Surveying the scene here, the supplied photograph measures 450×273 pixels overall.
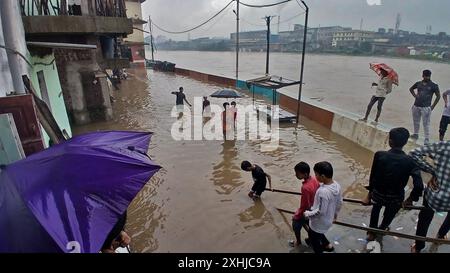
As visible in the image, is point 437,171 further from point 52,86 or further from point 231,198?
point 52,86

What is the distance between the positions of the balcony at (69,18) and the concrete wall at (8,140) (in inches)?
173

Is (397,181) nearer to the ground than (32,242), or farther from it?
nearer to the ground

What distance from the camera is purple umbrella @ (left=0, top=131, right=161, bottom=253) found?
6.87ft

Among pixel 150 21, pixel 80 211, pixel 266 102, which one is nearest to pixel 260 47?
pixel 150 21

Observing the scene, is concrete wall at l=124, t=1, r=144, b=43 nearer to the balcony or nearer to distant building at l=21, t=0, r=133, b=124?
distant building at l=21, t=0, r=133, b=124

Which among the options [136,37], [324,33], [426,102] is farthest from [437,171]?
[324,33]

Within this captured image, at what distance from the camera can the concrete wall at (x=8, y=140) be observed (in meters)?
4.23

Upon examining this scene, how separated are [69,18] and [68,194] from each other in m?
→ 7.91

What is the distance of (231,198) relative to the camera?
627 centimetres

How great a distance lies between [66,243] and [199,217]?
3.60 metres

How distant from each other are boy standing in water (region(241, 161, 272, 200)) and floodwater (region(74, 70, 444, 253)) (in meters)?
0.15
